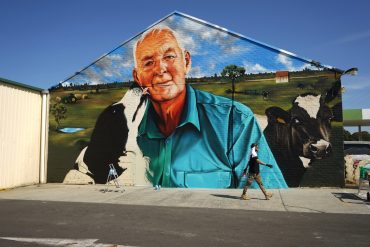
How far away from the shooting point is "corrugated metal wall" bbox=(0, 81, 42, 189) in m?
15.9

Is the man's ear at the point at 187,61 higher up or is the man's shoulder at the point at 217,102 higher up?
the man's ear at the point at 187,61

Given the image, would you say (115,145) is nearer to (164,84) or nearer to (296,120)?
(164,84)

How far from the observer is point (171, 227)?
26.4ft

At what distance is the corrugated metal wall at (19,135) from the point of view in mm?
15945

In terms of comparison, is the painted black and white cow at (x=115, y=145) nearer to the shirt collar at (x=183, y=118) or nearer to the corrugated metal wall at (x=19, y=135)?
the shirt collar at (x=183, y=118)

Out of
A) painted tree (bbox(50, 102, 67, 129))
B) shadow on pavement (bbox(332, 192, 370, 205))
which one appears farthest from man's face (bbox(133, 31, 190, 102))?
shadow on pavement (bbox(332, 192, 370, 205))

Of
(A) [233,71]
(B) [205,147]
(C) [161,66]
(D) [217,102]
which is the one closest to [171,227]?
(B) [205,147]

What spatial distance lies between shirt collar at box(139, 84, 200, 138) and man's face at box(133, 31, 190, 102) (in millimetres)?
408

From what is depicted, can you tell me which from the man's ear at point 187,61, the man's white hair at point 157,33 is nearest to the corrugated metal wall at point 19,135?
the man's white hair at point 157,33

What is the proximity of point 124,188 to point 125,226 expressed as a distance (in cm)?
736

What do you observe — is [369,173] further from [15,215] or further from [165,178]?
[15,215]

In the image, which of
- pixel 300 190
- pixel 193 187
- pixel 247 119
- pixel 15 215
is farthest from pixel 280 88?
pixel 15 215

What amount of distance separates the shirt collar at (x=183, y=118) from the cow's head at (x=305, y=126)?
2938 mm

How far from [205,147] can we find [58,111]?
706 cm
